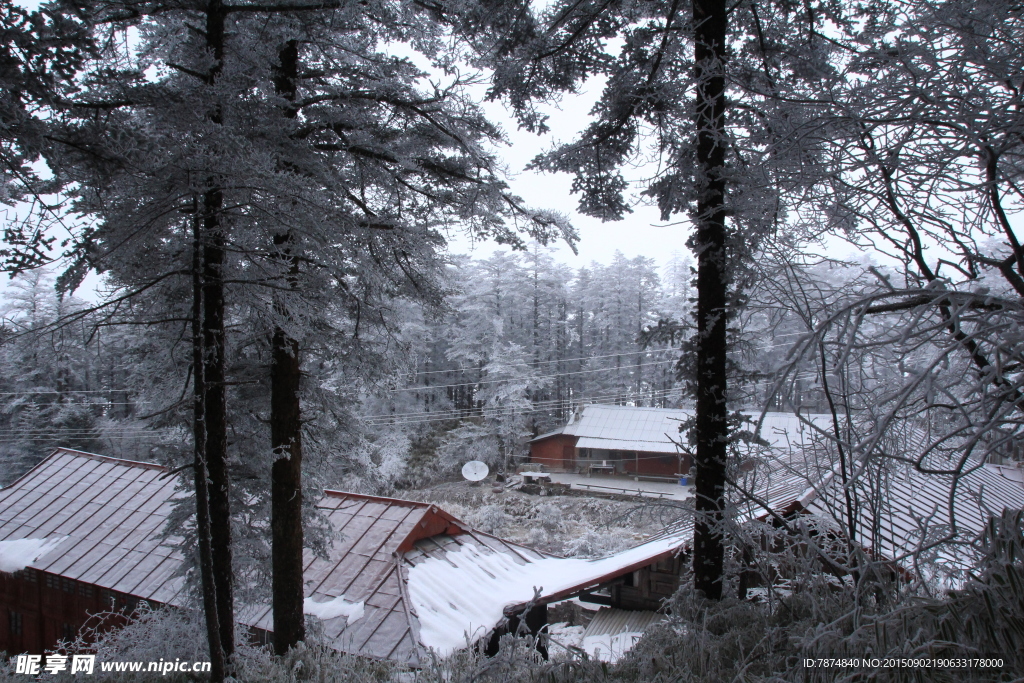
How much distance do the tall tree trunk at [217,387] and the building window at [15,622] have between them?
33.9ft

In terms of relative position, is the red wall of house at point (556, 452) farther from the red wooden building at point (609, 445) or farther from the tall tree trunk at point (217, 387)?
the tall tree trunk at point (217, 387)

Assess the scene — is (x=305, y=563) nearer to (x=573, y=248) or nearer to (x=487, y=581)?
(x=487, y=581)

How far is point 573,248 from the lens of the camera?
6531 mm

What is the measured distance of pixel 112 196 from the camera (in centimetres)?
421

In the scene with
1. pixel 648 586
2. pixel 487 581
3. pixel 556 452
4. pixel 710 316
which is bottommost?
pixel 556 452

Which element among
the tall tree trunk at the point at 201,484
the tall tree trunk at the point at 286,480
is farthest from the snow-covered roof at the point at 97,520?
the tall tree trunk at the point at 201,484

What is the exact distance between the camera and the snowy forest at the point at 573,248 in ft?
7.88

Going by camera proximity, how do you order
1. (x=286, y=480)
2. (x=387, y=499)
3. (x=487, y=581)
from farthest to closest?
1. (x=387, y=499)
2. (x=487, y=581)
3. (x=286, y=480)

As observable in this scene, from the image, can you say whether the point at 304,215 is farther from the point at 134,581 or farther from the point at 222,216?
the point at 134,581

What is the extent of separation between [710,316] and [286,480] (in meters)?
4.95

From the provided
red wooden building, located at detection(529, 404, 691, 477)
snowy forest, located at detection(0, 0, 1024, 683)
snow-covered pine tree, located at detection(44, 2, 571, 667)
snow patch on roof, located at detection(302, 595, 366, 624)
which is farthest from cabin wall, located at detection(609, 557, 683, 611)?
red wooden building, located at detection(529, 404, 691, 477)

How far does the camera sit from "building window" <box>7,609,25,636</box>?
11.6 meters

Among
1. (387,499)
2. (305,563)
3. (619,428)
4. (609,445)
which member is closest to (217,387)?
(305,563)

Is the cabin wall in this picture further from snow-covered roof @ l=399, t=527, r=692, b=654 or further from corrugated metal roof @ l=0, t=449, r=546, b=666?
corrugated metal roof @ l=0, t=449, r=546, b=666
